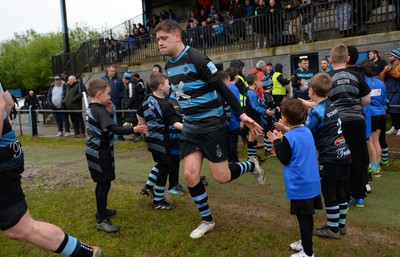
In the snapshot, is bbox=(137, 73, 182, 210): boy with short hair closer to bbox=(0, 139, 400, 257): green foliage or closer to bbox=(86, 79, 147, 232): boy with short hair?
bbox=(0, 139, 400, 257): green foliage

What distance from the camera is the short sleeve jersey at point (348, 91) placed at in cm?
426

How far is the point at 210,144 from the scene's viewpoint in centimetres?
378

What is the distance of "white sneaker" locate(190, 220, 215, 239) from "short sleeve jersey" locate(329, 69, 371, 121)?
1965mm

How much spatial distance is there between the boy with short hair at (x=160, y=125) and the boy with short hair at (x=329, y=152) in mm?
1784

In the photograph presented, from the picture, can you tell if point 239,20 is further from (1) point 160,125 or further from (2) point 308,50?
(1) point 160,125

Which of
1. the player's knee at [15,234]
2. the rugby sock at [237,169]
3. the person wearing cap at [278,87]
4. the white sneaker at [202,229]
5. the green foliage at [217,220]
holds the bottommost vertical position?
the green foliage at [217,220]

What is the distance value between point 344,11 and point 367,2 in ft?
2.17

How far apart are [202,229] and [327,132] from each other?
5.39 feet

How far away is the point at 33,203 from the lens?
5387 millimetres

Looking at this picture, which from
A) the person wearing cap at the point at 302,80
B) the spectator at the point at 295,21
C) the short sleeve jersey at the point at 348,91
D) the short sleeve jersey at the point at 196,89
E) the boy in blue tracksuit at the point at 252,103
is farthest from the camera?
the spectator at the point at 295,21

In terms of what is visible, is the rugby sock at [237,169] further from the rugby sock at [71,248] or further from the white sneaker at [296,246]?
the rugby sock at [71,248]

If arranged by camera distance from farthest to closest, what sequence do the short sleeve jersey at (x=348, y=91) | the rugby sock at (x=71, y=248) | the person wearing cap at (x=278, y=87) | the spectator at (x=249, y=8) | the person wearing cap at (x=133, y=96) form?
the spectator at (x=249, y=8) → the person wearing cap at (x=133, y=96) → the person wearing cap at (x=278, y=87) → the short sleeve jersey at (x=348, y=91) → the rugby sock at (x=71, y=248)

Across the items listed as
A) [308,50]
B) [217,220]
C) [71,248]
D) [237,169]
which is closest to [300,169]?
[237,169]

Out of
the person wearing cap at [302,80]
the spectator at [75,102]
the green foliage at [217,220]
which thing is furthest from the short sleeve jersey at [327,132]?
the spectator at [75,102]
